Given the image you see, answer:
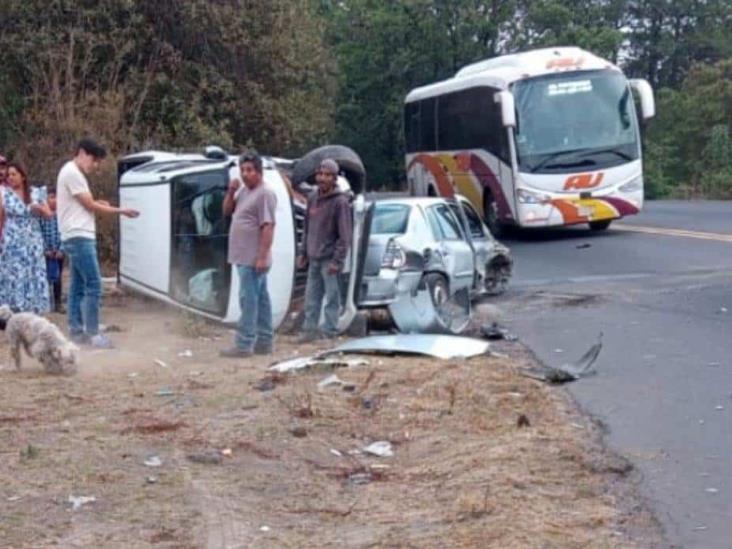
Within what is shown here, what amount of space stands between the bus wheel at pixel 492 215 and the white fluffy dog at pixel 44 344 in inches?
661

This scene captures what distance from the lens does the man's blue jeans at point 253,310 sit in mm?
12414

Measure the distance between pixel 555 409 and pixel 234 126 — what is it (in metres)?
18.8

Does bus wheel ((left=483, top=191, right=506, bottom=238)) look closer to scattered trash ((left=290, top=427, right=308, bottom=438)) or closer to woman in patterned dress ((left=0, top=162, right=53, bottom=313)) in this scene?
woman in patterned dress ((left=0, top=162, right=53, bottom=313))

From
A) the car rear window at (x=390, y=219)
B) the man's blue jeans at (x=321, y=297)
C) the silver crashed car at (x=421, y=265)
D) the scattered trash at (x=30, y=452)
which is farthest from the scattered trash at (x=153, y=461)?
the car rear window at (x=390, y=219)

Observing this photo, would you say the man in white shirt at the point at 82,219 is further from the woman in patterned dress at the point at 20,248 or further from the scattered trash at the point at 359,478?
the scattered trash at the point at 359,478

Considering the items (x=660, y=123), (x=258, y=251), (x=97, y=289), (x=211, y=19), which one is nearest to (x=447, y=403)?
(x=258, y=251)

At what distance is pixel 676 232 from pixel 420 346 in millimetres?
15807

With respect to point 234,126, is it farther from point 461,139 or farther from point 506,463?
point 506,463

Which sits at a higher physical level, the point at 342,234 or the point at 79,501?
the point at 342,234

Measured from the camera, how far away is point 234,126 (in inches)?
1117

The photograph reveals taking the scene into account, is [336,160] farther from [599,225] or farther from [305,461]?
[599,225]

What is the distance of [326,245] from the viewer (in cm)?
1354

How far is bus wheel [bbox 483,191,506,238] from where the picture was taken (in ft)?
90.1

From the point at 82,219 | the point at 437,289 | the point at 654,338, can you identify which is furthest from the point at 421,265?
the point at 82,219
